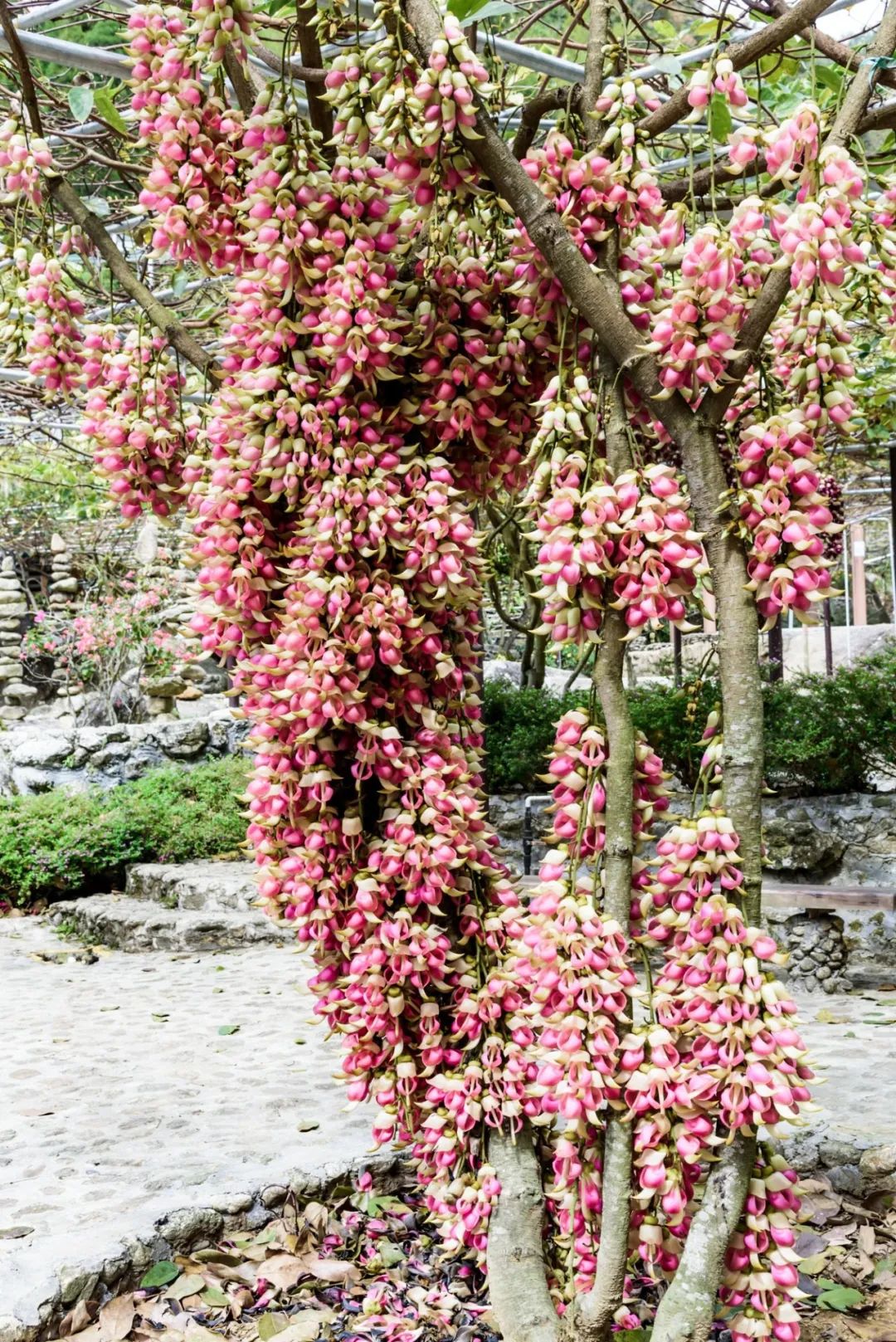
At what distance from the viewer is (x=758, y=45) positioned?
67.9 inches

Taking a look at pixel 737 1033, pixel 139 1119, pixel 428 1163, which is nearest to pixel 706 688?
pixel 139 1119

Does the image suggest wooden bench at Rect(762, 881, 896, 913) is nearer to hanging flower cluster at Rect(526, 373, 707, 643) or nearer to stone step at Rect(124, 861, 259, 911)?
stone step at Rect(124, 861, 259, 911)

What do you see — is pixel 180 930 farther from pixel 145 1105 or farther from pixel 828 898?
pixel 828 898

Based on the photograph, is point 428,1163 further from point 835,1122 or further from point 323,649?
point 835,1122

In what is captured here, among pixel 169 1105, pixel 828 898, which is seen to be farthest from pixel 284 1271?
pixel 828 898

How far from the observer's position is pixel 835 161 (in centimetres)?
147

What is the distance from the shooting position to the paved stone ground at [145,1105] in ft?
8.42

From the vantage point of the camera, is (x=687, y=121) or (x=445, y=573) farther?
(x=445, y=573)

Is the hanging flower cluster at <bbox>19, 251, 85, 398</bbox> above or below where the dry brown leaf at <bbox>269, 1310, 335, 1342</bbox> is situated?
above

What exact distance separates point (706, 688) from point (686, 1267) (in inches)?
207

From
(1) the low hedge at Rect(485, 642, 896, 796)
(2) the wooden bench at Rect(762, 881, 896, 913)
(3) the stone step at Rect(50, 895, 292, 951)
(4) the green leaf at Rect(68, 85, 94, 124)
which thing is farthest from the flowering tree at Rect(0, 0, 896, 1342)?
(3) the stone step at Rect(50, 895, 292, 951)

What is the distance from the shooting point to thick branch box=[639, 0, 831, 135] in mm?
1650

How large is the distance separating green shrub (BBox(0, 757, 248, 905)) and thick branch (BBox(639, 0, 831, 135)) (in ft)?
19.9

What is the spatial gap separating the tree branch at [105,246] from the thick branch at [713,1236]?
1.69 meters
